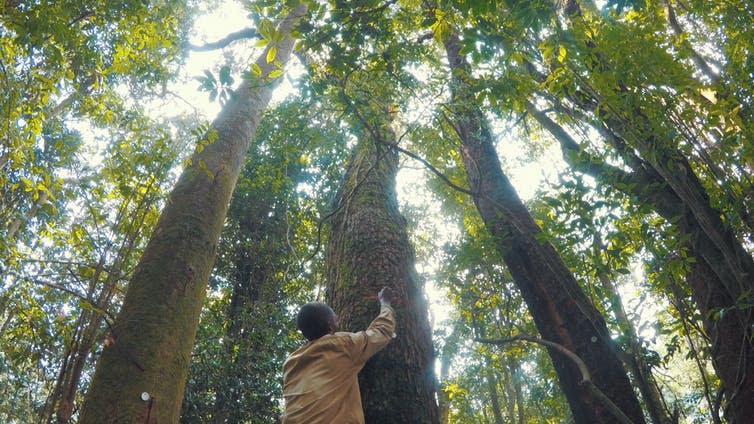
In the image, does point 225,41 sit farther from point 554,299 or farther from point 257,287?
point 554,299

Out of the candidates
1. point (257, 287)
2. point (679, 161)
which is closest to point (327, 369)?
point (679, 161)

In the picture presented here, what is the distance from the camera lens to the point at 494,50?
2.34 metres

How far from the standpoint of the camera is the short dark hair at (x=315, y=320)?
271cm

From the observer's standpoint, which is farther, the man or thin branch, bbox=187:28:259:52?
thin branch, bbox=187:28:259:52

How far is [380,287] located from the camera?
3.33 metres

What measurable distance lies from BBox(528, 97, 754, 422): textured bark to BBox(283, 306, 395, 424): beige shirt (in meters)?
1.71

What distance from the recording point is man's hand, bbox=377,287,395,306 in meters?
3.07

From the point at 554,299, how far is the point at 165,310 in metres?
2.68

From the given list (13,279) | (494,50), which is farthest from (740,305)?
(13,279)

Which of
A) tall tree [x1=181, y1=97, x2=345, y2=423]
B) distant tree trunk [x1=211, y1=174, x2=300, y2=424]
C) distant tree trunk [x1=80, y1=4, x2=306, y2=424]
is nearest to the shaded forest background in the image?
distant tree trunk [x1=80, y1=4, x2=306, y2=424]

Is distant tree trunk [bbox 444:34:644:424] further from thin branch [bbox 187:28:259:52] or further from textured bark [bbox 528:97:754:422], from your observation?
thin branch [bbox 187:28:259:52]

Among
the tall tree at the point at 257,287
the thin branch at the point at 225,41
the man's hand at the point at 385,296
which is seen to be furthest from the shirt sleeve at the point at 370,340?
the thin branch at the point at 225,41

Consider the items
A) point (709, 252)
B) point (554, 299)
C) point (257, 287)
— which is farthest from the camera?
point (257, 287)

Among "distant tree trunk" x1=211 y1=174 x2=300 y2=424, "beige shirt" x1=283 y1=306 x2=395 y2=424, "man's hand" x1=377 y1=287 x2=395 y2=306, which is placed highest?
"distant tree trunk" x1=211 y1=174 x2=300 y2=424
